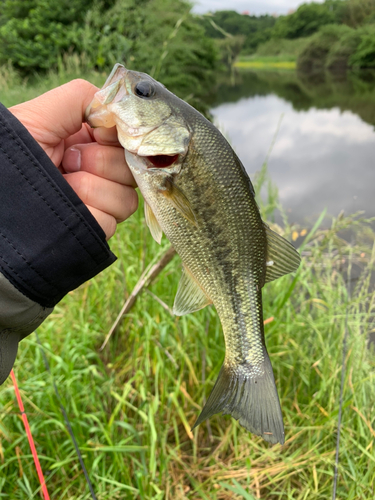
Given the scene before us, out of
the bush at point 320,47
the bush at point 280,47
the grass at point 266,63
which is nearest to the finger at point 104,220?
the bush at point 320,47

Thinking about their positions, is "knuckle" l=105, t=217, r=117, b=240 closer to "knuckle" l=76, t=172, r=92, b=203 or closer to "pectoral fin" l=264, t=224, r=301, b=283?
"knuckle" l=76, t=172, r=92, b=203

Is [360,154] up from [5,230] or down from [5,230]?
down

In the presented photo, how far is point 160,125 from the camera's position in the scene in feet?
4.72

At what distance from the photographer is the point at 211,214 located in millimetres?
1445

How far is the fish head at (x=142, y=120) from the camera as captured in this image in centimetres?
141

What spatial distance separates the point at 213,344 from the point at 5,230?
6.54ft

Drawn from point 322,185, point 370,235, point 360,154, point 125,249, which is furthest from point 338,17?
point 125,249

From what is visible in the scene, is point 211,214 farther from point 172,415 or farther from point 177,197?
point 172,415

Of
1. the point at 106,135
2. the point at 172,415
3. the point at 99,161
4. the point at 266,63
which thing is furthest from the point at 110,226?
the point at 266,63

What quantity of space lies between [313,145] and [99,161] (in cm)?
1350

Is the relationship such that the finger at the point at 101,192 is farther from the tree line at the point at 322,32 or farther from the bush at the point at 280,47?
the bush at the point at 280,47

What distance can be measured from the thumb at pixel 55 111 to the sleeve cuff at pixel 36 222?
0.81ft

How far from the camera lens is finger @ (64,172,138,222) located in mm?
1577

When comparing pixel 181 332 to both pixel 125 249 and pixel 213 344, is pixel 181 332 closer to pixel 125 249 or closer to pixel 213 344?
pixel 213 344
